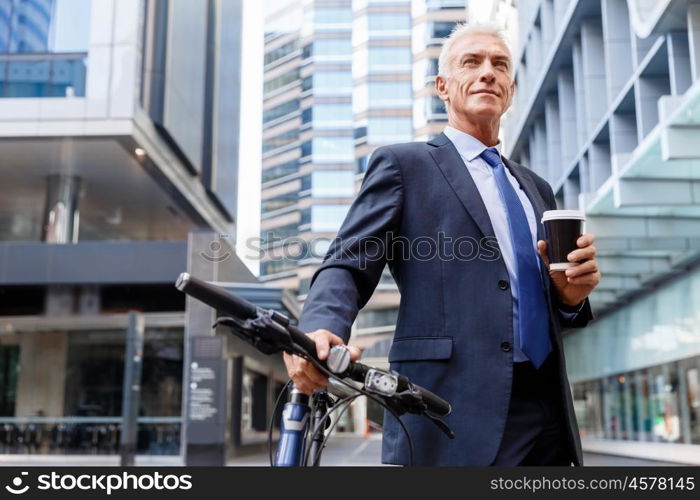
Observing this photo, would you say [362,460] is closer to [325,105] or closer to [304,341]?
[325,105]

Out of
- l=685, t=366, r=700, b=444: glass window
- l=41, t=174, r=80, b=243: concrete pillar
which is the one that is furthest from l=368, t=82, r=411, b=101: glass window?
l=685, t=366, r=700, b=444: glass window

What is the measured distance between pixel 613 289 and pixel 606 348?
332 centimetres

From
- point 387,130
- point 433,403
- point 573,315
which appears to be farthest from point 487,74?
point 387,130

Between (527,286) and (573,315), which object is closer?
(527,286)

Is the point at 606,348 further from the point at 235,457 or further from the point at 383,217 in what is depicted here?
the point at 383,217

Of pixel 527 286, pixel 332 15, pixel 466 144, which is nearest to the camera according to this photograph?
pixel 527 286

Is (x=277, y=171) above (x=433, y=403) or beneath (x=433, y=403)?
above

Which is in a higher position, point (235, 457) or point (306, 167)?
point (306, 167)

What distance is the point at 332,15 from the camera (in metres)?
24.7

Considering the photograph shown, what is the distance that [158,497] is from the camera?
47.3 inches

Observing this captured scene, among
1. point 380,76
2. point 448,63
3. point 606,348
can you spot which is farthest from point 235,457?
point 448,63

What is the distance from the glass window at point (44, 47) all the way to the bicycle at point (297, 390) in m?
A: 21.3

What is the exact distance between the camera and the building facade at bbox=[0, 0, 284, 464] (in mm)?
18922

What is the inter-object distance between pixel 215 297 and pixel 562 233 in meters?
0.98
